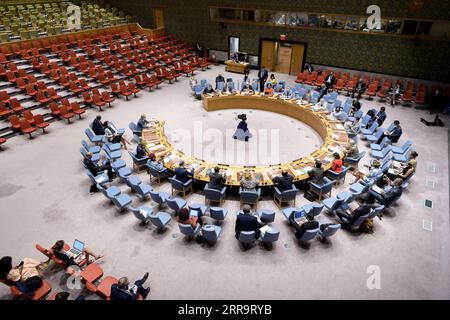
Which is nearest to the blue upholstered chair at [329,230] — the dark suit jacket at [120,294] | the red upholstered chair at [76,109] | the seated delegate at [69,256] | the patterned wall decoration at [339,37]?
the dark suit jacket at [120,294]

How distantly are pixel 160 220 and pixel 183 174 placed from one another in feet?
5.56

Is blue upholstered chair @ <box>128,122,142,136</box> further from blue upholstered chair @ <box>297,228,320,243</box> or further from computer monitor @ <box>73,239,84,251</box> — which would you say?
blue upholstered chair @ <box>297,228,320,243</box>

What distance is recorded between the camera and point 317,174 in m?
8.64

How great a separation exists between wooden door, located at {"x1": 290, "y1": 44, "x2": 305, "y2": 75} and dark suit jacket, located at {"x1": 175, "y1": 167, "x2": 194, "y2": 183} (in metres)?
13.9

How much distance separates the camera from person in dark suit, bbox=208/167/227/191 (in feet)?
27.6

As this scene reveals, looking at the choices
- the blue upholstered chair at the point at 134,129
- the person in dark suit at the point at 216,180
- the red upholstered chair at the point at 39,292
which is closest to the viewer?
the red upholstered chair at the point at 39,292

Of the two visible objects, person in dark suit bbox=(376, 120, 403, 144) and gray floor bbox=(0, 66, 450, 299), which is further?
person in dark suit bbox=(376, 120, 403, 144)

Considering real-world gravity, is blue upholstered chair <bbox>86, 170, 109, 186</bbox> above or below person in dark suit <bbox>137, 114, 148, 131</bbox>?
below

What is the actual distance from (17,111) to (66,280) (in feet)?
31.0

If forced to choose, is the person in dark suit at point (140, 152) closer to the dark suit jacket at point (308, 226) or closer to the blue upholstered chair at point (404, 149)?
the dark suit jacket at point (308, 226)

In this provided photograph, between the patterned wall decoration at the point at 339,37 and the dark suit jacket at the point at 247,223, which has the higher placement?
the patterned wall decoration at the point at 339,37

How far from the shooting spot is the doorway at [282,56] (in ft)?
64.0

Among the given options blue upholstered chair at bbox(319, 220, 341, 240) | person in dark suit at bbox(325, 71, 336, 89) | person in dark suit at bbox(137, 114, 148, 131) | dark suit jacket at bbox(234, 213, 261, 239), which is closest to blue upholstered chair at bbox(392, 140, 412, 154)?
blue upholstered chair at bbox(319, 220, 341, 240)

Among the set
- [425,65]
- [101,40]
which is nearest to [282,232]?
[425,65]
